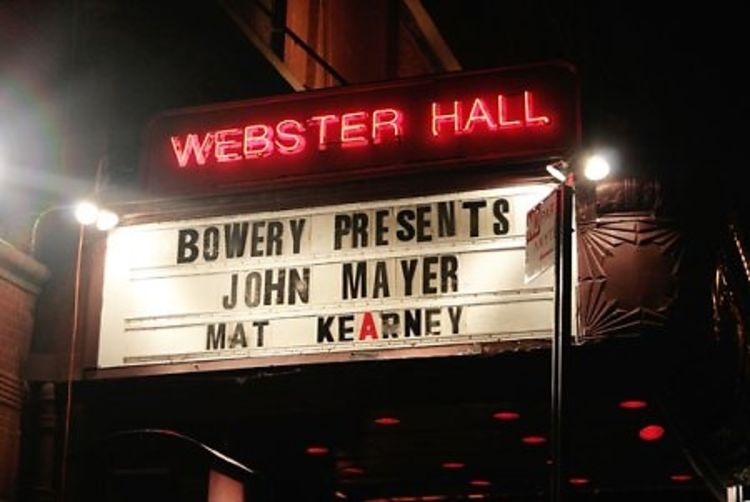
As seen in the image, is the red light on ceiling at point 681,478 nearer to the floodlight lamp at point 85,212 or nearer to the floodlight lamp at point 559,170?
the floodlight lamp at point 559,170

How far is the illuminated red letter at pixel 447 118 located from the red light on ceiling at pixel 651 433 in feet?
11.1

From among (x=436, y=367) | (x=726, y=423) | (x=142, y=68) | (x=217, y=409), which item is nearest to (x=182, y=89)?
(x=142, y=68)

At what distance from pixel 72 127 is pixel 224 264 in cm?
212

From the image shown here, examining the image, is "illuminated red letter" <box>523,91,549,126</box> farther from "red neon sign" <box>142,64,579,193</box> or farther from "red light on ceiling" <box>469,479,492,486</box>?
"red light on ceiling" <box>469,479,492,486</box>

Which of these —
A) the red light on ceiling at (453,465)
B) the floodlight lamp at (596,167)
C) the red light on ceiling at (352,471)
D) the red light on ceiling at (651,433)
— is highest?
the floodlight lamp at (596,167)

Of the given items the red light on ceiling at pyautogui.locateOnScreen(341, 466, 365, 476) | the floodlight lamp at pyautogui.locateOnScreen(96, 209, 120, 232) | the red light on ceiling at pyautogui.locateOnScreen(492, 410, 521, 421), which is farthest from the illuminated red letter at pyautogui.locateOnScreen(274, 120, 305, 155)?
the red light on ceiling at pyautogui.locateOnScreen(341, 466, 365, 476)

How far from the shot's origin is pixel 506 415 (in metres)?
10.9

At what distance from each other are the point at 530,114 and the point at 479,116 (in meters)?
0.45

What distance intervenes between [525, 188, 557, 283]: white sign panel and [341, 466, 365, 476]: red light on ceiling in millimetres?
5588

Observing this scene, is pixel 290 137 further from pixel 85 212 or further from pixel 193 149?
pixel 85 212

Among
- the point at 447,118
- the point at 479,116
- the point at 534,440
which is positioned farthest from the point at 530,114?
the point at 534,440

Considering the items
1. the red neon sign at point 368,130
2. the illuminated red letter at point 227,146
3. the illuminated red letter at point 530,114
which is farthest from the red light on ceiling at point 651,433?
the illuminated red letter at point 227,146

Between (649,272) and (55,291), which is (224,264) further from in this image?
(649,272)

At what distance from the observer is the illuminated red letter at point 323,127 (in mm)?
11039
